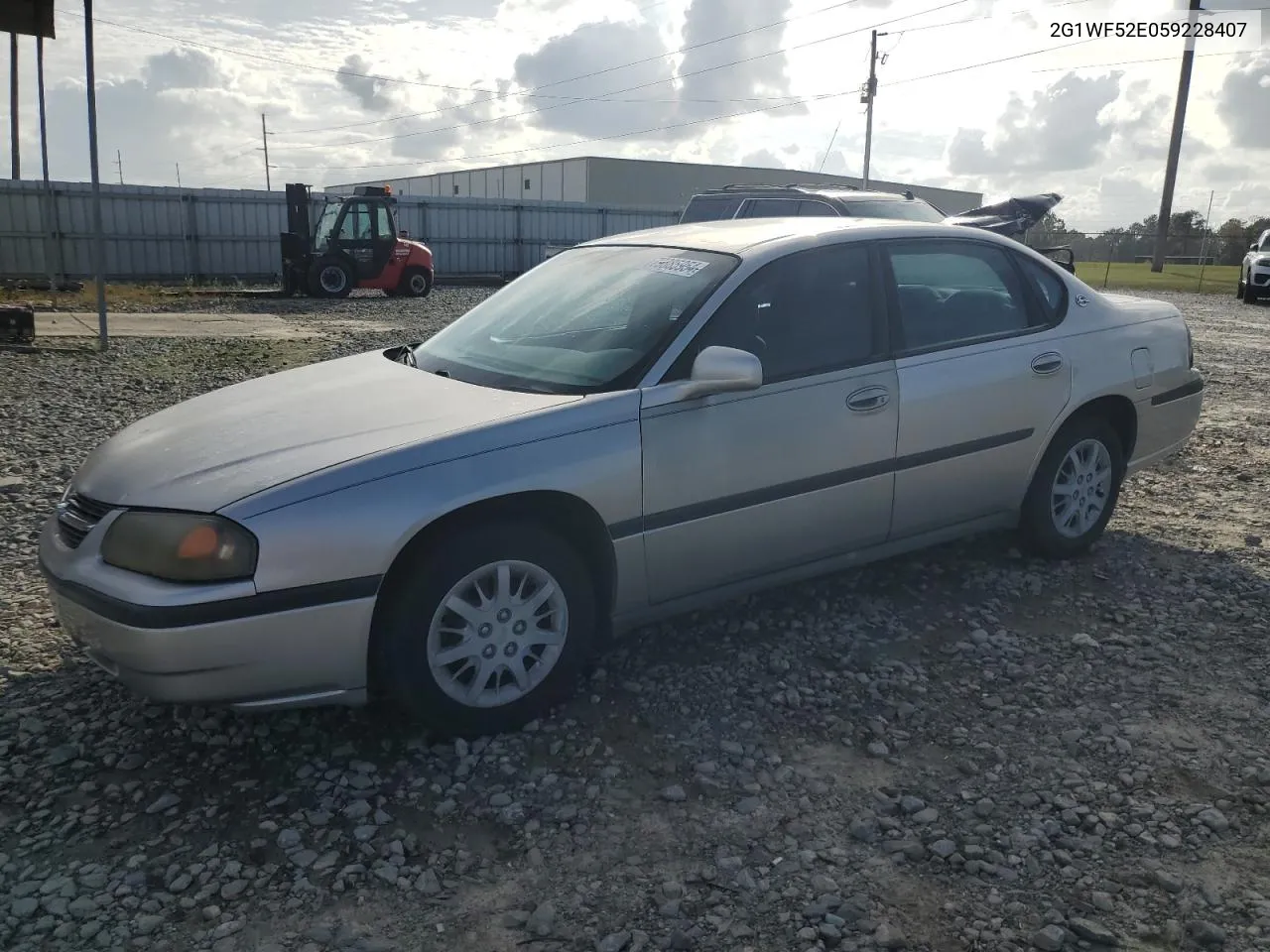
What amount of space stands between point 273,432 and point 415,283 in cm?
2068

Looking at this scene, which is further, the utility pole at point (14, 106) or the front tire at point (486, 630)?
the utility pole at point (14, 106)

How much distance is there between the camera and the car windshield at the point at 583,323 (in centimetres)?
362

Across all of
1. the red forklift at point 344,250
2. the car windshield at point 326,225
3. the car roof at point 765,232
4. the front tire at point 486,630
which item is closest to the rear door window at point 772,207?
the car roof at point 765,232

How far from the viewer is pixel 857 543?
4.09m

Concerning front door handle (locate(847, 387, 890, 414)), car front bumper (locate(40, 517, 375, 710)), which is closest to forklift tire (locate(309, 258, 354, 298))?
front door handle (locate(847, 387, 890, 414))

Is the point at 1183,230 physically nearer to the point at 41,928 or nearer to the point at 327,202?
the point at 327,202

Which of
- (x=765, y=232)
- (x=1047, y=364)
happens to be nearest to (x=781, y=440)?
(x=765, y=232)

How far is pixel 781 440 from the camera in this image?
3732mm

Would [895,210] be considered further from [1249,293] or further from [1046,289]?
[1249,293]

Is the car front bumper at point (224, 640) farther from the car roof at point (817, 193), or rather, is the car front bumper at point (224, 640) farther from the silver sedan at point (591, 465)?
the car roof at point (817, 193)

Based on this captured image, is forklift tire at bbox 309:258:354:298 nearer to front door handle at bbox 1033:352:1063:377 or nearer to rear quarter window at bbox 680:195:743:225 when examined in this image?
rear quarter window at bbox 680:195:743:225

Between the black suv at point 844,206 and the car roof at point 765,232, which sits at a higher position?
the black suv at point 844,206

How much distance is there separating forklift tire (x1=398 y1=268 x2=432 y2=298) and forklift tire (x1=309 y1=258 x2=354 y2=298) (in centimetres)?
124

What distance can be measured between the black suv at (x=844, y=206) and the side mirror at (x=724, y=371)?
6.26 metres
